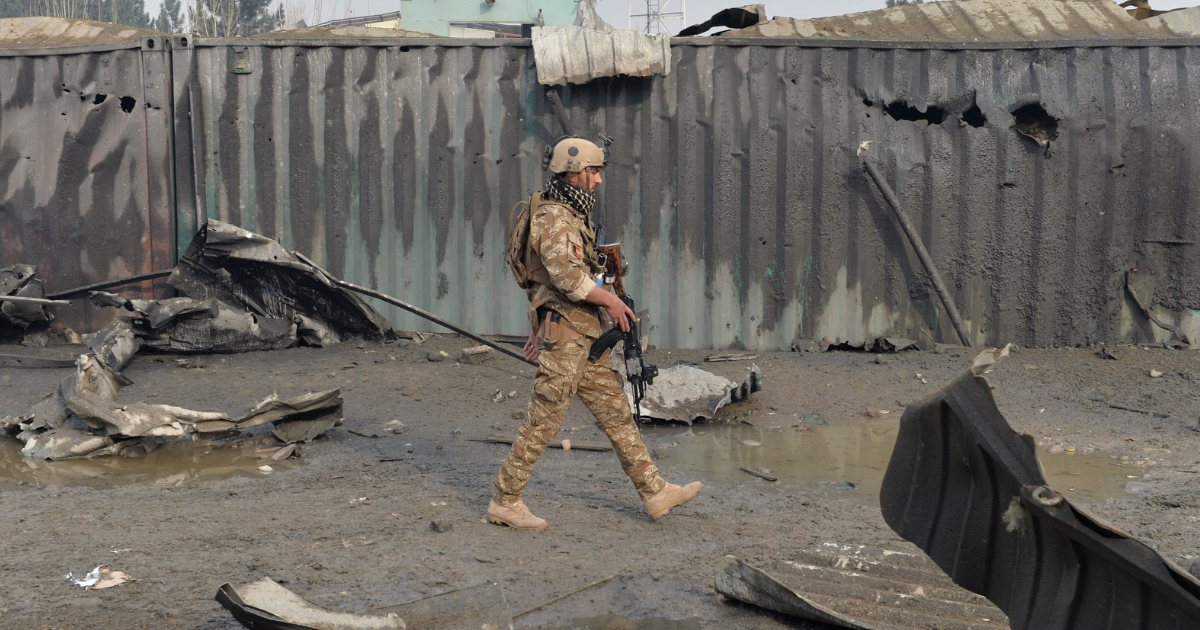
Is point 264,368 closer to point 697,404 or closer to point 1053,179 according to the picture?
point 697,404

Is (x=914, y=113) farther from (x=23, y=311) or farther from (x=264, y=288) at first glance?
(x=23, y=311)

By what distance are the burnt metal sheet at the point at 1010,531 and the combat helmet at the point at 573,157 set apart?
2.15 m

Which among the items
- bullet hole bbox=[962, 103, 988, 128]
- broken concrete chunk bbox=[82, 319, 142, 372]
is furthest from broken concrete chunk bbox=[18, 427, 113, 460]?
bullet hole bbox=[962, 103, 988, 128]

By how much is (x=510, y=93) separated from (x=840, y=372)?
333cm

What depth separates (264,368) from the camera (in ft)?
23.4

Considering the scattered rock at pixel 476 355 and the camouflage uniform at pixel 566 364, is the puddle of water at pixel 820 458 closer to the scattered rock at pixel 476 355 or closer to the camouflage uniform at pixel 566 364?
the camouflage uniform at pixel 566 364

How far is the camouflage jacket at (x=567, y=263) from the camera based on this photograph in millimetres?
4086

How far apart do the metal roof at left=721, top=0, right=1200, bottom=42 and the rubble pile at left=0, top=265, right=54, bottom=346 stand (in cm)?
589

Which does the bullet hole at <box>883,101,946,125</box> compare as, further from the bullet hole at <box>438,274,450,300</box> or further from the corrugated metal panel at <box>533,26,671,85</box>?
the bullet hole at <box>438,274,450,300</box>

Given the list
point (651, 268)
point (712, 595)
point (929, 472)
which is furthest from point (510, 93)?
point (929, 472)

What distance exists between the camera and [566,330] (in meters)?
4.22

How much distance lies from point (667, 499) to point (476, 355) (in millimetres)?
3435

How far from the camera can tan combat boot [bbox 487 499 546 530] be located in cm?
421

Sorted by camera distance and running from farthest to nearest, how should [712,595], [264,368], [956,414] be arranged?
[264,368]
[712,595]
[956,414]
